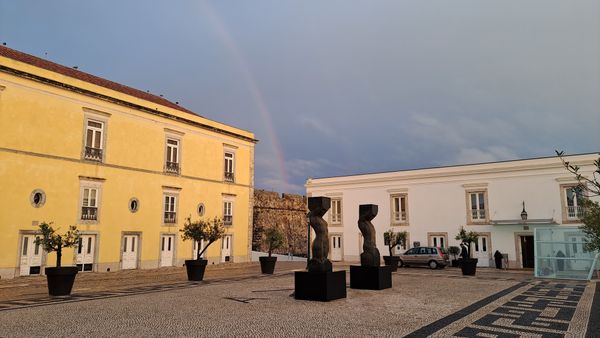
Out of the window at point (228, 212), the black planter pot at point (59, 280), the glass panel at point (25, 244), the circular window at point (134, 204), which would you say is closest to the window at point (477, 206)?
the window at point (228, 212)

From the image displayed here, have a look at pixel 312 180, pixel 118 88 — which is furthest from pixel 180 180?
pixel 312 180

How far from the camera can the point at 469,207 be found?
29.0 m

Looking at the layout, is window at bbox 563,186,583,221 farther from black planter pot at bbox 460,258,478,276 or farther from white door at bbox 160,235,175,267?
white door at bbox 160,235,175,267

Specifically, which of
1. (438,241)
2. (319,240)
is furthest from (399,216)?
(319,240)

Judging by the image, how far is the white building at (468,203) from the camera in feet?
86.3

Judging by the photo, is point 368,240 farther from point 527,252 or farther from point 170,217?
point 527,252

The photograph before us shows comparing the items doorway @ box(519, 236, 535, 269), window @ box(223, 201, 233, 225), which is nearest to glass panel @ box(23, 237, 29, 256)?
window @ box(223, 201, 233, 225)

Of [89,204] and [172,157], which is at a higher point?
[172,157]

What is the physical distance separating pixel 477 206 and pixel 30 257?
25930 mm

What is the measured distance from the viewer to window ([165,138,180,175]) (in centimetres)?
2594

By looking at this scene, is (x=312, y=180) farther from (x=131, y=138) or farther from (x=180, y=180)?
(x=131, y=138)

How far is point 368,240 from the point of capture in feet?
46.1

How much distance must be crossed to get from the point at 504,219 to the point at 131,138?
76.7 ft

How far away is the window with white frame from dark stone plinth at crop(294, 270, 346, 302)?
2029 cm
